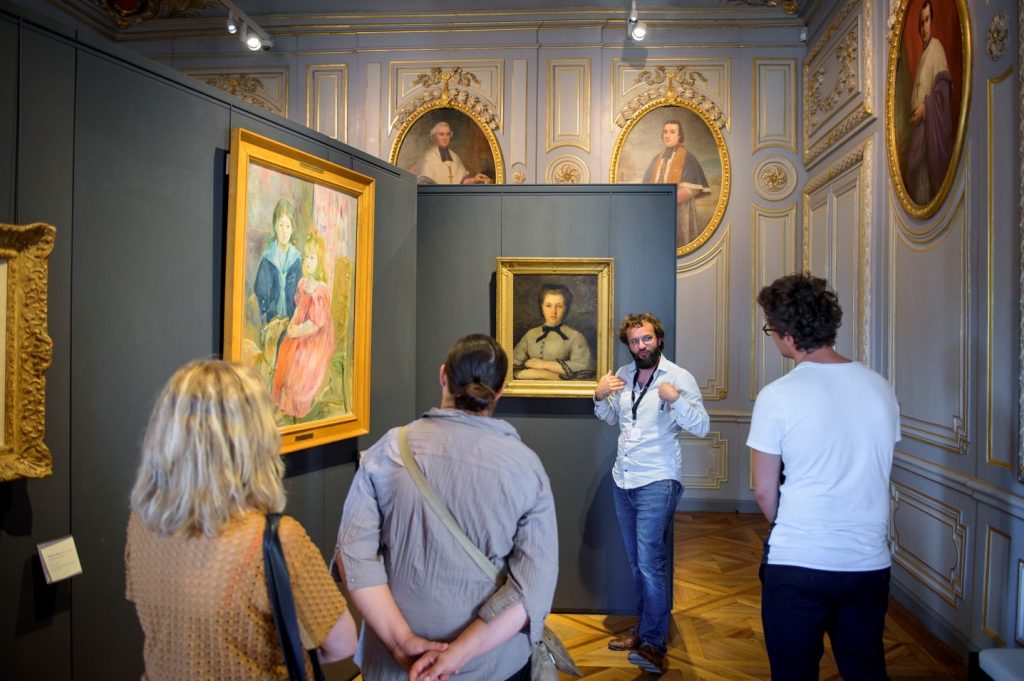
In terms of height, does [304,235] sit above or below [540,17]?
below

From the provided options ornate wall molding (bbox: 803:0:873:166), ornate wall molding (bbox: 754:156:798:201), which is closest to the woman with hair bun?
ornate wall molding (bbox: 803:0:873:166)

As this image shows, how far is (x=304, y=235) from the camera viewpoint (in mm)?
3053

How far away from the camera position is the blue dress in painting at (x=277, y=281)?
2834 mm

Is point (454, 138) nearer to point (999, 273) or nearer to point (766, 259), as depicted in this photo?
point (766, 259)

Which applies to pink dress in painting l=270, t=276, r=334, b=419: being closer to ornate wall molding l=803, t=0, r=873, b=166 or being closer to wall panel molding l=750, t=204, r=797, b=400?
ornate wall molding l=803, t=0, r=873, b=166

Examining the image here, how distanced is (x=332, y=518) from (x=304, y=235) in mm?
1592

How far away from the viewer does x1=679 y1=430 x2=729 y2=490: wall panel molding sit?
287 inches

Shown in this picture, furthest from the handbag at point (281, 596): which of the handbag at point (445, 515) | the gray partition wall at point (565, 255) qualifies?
the gray partition wall at point (565, 255)

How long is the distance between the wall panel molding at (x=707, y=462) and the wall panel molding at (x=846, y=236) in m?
1.94

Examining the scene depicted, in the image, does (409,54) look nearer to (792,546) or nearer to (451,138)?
(451,138)

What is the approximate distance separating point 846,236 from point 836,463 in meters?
4.71

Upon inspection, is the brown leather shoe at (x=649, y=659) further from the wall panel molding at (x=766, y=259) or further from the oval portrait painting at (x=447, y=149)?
the oval portrait painting at (x=447, y=149)

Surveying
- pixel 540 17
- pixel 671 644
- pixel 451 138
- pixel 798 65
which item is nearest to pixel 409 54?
pixel 451 138

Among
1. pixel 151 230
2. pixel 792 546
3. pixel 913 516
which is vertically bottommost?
pixel 913 516
